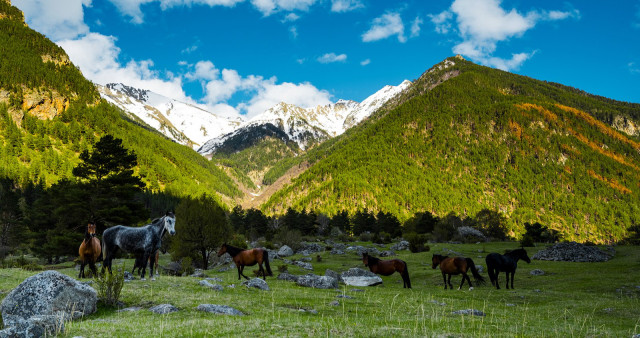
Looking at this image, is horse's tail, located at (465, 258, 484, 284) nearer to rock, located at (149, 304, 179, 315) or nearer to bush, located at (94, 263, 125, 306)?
rock, located at (149, 304, 179, 315)

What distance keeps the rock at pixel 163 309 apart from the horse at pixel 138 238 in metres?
5.82

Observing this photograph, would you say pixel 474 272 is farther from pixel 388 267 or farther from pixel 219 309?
pixel 219 309

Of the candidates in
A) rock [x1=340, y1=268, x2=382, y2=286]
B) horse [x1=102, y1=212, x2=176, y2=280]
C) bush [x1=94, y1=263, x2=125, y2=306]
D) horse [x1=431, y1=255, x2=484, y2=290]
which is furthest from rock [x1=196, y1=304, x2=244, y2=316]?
horse [x1=431, y1=255, x2=484, y2=290]

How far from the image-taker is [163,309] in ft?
35.8

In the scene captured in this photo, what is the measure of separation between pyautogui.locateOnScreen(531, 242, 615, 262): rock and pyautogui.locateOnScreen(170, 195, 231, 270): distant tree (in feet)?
129

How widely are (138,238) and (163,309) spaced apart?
7.24 metres

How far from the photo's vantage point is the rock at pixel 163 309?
10.8 meters

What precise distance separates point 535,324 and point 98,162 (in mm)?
47314

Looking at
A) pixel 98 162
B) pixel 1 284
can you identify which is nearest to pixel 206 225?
pixel 98 162

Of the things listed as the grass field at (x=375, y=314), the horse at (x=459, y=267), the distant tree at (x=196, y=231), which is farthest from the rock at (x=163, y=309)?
the distant tree at (x=196, y=231)

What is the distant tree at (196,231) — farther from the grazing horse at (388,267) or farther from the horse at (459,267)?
the horse at (459,267)

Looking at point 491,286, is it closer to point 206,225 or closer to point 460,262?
point 460,262

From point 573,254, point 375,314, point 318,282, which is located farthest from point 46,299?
point 573,254

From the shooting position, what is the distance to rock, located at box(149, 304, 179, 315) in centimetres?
1081
